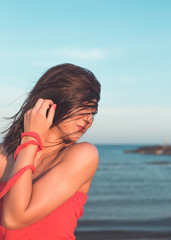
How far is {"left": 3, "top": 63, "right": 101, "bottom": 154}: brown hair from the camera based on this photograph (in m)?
1.82

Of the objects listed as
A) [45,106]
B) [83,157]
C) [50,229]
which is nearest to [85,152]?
[83,157]

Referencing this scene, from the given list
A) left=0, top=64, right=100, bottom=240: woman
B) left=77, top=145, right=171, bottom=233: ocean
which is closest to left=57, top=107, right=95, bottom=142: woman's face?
left=0, top=64, right=100, bottom=240: woman

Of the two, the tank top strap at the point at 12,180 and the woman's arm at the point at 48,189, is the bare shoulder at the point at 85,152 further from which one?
the tank top strap at the point at 12,180

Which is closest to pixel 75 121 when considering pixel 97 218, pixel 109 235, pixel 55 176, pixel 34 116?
pixel 34 116

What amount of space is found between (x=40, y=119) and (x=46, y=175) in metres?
0.31

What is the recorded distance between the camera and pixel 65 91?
1.83 m

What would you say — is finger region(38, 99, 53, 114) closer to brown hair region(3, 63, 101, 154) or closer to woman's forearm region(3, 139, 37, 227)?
brown hair region(3, 63, 101, 154)

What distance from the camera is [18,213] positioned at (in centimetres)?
150

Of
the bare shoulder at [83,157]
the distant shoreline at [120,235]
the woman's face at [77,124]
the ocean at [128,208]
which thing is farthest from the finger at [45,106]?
the ocean at [128,208]

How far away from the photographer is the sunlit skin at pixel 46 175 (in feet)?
→ 4.99

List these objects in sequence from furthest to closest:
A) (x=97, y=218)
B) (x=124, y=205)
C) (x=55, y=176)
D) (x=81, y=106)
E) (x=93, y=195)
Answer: (x=93, y=195) < (x=124, y=205) < (x=97, y=218) < (x=81, y=106) < (x=55, y=176)

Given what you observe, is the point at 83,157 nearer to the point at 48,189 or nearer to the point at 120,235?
the point at 48,189

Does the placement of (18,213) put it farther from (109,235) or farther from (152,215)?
(152,215)

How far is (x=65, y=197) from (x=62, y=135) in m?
0.45
